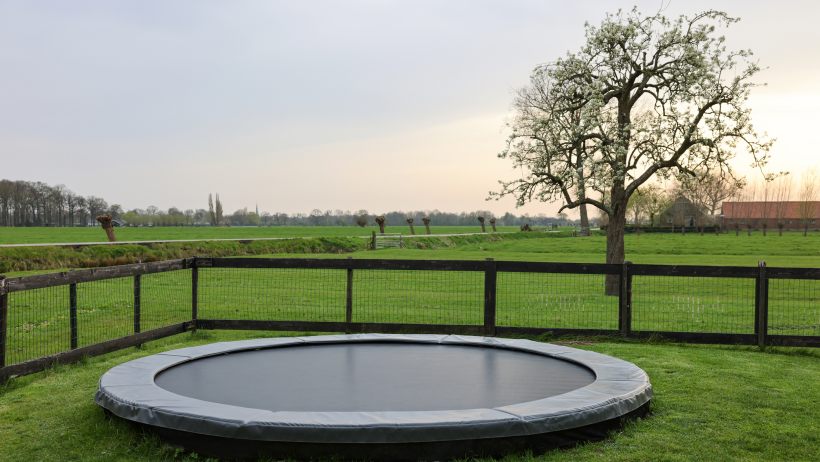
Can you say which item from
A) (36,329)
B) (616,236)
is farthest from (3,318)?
(616,236)

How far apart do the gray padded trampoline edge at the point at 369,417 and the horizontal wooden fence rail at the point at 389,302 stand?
1966 millimetres

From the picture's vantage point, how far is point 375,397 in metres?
4.14

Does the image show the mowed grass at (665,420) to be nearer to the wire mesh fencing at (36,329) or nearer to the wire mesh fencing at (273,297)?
the wire mesh fencing at (36,329)

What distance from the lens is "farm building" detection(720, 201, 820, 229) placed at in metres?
69.3

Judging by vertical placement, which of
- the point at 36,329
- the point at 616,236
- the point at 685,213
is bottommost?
the point at 36,329

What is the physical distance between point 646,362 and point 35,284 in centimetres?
547

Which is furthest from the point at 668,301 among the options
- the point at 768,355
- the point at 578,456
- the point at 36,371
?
the point at 36,371

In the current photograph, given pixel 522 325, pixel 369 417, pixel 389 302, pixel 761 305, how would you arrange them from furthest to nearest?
pixel 389 302 < pixel 522 325 < pixel 761 305 < pixel 369 417

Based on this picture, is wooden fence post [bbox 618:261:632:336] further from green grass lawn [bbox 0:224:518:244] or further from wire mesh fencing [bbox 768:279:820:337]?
green grass lawn [bbox 0:224:518:244]

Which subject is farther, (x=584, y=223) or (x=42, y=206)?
(x=42, y=206)

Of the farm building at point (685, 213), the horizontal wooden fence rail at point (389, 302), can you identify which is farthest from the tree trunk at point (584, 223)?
the horizontal wooden fence rail at point (389, 302)

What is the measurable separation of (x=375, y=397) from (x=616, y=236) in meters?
10.4

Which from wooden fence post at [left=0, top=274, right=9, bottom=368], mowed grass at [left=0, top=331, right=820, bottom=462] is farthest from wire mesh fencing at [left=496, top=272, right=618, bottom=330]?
wooden fence post at [left=0, top=274, right=9, bottom=368]

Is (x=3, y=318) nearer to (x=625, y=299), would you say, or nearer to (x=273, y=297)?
(x=625, y=299)
